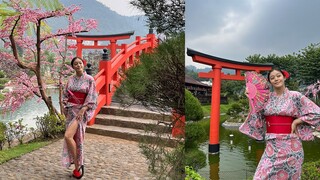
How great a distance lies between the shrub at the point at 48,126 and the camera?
306cm

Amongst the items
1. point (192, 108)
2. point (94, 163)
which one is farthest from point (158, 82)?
point (94, 163)

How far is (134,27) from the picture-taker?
2.82 meters

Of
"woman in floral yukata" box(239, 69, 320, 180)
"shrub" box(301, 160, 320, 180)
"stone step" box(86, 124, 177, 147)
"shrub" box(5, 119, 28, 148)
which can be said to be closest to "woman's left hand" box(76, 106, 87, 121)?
"stone step" box(86, 124, 177, 147)

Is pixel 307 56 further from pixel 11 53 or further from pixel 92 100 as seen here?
pixel 11 53

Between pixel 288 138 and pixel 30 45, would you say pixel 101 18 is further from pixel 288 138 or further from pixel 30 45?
pixel 288 138

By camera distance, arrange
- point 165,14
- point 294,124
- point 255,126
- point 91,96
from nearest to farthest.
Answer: point 294,124
point 255,126
point 91,96
point 165,14

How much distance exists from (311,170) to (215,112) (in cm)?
68

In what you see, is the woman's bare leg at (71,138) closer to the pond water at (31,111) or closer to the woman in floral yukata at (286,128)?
the pond water at (31,111)

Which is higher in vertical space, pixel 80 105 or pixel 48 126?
pixel 80 105

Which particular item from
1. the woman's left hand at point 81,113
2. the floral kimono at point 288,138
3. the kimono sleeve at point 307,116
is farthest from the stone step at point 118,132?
the kimono sleeve at point 307,116

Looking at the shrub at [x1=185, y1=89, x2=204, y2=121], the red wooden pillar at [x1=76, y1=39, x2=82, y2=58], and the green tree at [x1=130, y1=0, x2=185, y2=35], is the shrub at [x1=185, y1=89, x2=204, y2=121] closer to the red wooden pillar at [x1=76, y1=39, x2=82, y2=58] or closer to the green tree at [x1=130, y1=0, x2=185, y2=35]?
the green tree at [x1=130, y1=0, x2=185, y2=35]

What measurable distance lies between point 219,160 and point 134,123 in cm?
74

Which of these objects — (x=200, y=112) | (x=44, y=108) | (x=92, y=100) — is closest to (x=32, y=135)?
(x=44, y=108)

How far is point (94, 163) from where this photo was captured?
2688 mm
